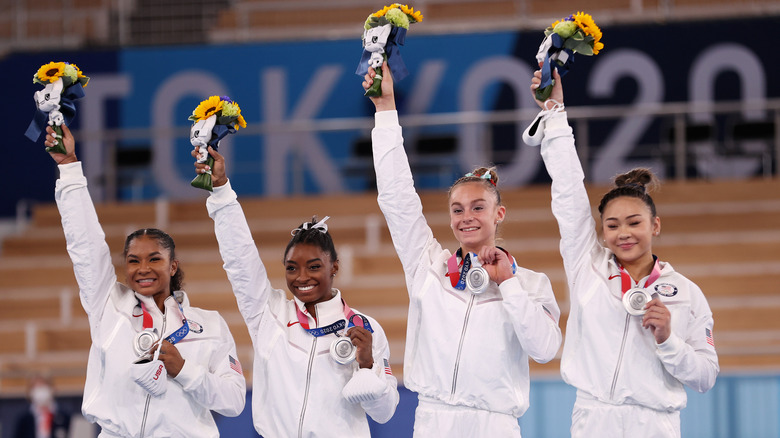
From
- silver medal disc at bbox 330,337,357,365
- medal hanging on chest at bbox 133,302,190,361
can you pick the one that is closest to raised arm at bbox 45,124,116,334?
medal hanging on chest at bbox 133,302,190,361

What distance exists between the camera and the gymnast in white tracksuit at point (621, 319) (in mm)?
4430

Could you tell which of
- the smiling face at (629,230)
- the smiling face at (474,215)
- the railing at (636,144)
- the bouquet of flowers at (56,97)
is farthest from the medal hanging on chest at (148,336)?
the railing at (636,144)

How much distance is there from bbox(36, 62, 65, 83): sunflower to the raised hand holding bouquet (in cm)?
211

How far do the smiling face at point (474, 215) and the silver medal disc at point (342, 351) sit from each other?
65 cm

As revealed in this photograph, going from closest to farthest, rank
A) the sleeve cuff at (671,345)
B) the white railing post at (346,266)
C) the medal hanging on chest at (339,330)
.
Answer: the sleeve cuff at (671,345) → the medal hanging on chest at (339,330) → the white railing post at (346,266)

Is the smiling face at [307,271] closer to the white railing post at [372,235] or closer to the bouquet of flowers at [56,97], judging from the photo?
the bouquet of flowers at [56,97]

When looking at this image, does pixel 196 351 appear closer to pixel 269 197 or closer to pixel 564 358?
pixel 564 358

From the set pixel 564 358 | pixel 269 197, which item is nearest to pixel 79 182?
pixel 564 358

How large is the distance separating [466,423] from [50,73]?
95.8 inches

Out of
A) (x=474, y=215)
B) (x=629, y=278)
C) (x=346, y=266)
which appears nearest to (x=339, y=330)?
(x=474, y=215)

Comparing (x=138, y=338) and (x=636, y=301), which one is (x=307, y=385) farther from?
(x=636, y=301)

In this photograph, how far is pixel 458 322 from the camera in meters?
4.54

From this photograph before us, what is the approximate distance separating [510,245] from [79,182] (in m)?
6.12

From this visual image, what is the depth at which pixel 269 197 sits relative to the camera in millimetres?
11781
